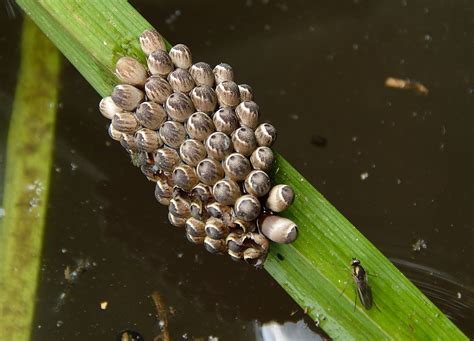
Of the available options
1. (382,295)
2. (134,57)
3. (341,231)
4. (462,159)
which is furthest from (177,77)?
(462,159)

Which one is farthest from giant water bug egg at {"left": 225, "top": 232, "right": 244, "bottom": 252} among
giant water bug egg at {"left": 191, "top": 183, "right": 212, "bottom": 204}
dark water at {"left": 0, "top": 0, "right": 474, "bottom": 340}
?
dark water at {"left": 0, "top": 0, "right": 474, "bottom": 340}

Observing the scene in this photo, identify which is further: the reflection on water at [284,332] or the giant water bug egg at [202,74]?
the reflection on water at [284,332]

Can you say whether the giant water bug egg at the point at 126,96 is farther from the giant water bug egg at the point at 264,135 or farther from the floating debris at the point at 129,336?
the floating debris at the point at 129,336

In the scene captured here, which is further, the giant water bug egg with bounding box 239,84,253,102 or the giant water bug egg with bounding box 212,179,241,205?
the giant water bug egg with bounding box 239,84,253,102

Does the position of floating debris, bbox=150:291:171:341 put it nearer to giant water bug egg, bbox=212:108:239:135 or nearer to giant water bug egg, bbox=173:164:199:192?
giant water bug egg, bbox=173:164:199:192

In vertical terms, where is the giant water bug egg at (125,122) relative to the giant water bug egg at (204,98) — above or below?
below

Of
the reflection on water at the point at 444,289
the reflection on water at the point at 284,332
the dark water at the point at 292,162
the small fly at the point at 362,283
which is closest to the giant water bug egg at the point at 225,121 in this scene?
the small fly at the point at 362,283
